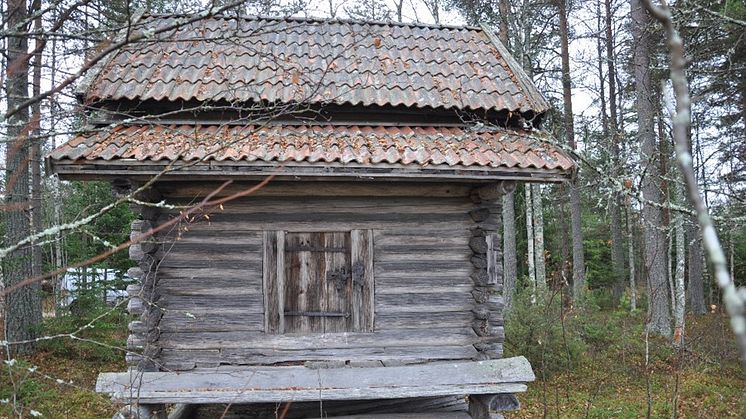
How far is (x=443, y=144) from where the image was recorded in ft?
19.3

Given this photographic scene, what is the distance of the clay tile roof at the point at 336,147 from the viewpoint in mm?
5184

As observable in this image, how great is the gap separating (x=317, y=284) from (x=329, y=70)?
2.73 meters

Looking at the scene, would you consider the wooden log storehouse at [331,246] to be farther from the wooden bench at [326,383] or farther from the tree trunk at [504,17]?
the tree trunk at [504,17]

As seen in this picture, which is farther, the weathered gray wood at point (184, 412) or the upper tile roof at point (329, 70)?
the weathered gray wood at point (184, 412)

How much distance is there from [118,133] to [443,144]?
11.7ft

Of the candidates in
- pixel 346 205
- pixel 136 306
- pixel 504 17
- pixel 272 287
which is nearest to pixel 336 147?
pixel 346 205

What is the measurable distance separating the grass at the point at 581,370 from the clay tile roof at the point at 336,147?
3.24 metres

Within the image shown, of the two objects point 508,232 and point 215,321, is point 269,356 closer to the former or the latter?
point 215,321

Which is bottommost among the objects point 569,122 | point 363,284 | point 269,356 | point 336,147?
point 269,356

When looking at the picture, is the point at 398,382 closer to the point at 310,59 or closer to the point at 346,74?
the point at 346,74

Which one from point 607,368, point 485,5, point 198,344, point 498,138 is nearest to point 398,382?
point 198,344

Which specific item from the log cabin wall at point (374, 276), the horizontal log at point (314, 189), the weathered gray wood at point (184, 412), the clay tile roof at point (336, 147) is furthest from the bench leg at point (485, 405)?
the weathered gray wood at point (184, 412)

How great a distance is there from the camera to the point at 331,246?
6234 millimetres

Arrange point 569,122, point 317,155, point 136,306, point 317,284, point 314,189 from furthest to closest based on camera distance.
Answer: point 569,122 < point 317,284 < point 314,189 < point 136,306 < point 317,155
